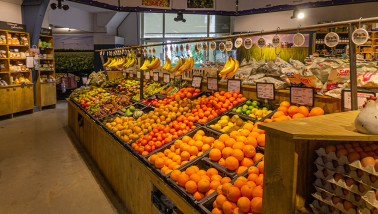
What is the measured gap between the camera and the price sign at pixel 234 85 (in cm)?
381

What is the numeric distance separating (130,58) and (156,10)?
1238 millimetres

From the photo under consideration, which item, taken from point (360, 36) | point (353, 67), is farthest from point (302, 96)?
point (360, 36)

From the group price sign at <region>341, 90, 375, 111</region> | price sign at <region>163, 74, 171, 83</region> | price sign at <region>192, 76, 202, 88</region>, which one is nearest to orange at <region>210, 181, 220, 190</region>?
price sign at <region>341, 90, 375, 111</region>

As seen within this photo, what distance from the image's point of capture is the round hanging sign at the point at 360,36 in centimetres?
174

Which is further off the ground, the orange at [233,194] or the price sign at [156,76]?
the price sign at [156,76]

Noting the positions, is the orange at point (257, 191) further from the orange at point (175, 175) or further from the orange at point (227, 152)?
the orange at point (175, 175)

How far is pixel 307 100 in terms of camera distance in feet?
9.20

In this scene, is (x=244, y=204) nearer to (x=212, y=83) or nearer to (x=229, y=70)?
(x=229, y=70)

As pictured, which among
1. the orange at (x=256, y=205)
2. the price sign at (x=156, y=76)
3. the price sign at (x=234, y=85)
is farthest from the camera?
the price sign at (x=156, y=76)

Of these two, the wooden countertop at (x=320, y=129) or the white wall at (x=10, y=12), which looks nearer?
the wooden countertop at (x=320, y=129)

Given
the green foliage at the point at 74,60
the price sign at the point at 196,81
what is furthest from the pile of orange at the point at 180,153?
the green foliage at the point at 74,60

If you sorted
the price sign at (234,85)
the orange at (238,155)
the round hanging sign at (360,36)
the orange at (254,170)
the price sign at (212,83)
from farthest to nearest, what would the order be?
the price sign at (212,83) < the price sign at (234,85) < the orange at (238,155) < the orange at (254,170) < the round hanging sign at (360,36)

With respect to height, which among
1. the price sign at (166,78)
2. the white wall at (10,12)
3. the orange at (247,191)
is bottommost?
the orange at (247,191)

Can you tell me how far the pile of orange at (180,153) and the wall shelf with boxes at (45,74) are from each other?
870 cm
